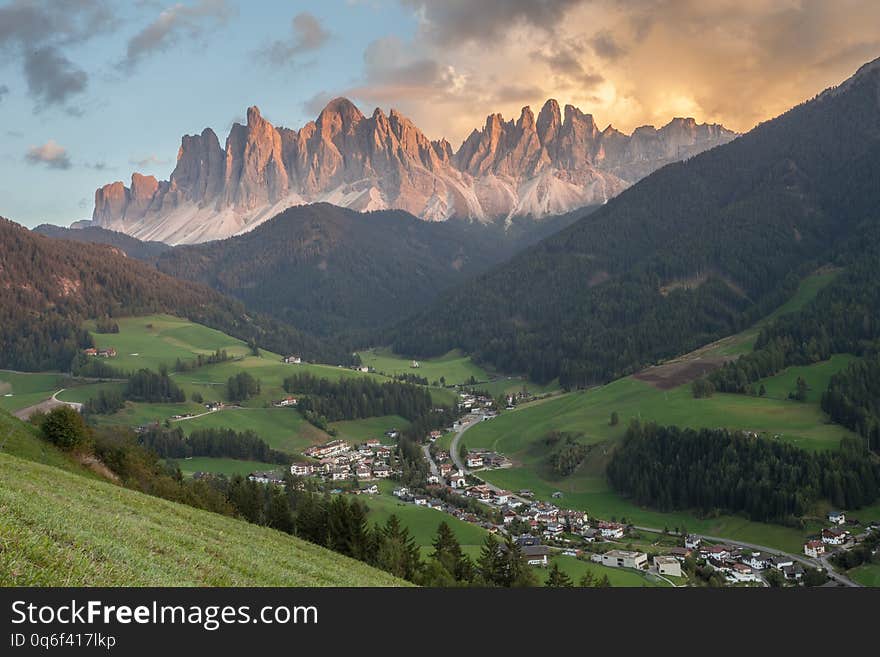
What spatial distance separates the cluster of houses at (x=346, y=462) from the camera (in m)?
140

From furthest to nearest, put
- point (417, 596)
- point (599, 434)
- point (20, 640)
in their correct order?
point (599, 434) < point (417, 596) < point (20, 640)

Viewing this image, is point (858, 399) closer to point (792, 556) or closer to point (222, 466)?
point (792, 556)

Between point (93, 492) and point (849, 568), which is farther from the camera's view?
point (849, 568)

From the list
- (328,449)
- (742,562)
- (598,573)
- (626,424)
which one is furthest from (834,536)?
(328,449)

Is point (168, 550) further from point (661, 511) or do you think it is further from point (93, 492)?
point (661, 511)

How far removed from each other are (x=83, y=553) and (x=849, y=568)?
99166 millimetres

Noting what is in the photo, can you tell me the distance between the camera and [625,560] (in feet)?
291

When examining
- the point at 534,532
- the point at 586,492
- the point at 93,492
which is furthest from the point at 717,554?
the point at 93,492

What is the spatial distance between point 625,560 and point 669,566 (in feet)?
18.5

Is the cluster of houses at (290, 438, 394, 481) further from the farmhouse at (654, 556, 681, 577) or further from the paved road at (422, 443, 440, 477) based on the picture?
the farmhouse at (654, 556, 681, 577)

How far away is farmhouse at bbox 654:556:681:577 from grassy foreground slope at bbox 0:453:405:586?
198 feet

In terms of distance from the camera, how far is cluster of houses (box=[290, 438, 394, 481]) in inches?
5497

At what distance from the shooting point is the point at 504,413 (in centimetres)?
19850

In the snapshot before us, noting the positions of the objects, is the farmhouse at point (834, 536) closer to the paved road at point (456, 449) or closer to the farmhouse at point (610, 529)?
the farmhouse at point (610, 529)
